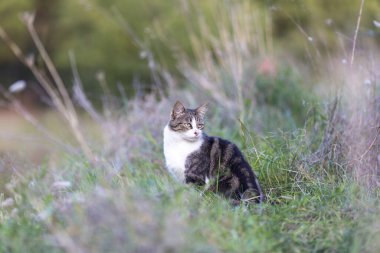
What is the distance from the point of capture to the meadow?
2.79 meters

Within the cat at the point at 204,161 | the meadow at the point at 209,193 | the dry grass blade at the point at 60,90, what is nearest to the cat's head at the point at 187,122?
the cat at the point at 204,161

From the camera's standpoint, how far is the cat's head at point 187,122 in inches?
170

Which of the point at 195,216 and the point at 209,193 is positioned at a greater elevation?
the point at 195,216

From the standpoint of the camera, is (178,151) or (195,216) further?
(178,151)

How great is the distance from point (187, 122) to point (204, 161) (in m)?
0.34

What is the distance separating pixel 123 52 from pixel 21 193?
16449 mm

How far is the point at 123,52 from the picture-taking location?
766 inches

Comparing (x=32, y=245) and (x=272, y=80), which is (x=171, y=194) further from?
(x=272, y=80)

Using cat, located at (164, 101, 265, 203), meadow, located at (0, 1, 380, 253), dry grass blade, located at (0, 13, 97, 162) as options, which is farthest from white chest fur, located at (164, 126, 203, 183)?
dry grass blade, located at (0, 13, 97, 162)

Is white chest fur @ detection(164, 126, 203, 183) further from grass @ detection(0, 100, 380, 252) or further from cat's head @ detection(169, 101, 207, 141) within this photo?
grass @ detection(0, 100, 380, 252)

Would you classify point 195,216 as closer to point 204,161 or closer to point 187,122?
point 204,161

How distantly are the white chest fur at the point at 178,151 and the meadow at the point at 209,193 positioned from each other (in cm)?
14

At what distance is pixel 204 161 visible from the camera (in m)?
4.25

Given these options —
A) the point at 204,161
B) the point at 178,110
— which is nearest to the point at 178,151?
the point at 204,161
